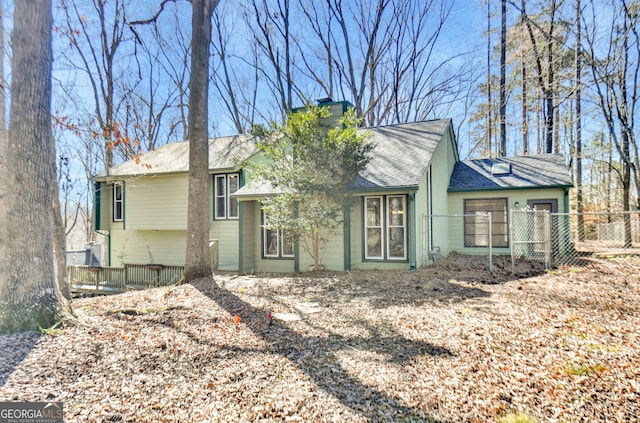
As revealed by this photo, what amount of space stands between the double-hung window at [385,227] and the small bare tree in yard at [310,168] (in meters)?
1.00

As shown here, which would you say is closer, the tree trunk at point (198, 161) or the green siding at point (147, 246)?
the tree trunk at point (198, 161)

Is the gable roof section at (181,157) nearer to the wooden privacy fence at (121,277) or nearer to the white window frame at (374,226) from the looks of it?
the wooden privacy fence at (121,277)

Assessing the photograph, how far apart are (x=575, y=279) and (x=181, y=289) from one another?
8411mm

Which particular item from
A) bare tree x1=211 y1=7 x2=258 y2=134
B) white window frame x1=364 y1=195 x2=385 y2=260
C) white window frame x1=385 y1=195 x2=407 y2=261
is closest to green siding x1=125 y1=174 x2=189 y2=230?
white window frame x1=364 y1=195 x2=385 y2=260

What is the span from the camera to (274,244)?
37.8 ft

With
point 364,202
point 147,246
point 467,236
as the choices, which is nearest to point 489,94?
point 467,236

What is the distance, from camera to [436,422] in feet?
8.95

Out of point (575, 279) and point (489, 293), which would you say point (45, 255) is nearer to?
point (489, 293)

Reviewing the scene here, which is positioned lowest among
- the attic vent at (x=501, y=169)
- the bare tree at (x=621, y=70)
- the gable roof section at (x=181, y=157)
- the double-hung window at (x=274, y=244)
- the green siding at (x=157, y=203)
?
the double-hung window at (x=274, y=244)

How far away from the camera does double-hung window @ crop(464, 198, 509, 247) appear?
41.4ft

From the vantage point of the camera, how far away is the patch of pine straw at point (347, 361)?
9.55 feet

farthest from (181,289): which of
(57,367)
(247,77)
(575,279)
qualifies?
(247,77)

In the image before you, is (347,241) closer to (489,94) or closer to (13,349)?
(13,349)

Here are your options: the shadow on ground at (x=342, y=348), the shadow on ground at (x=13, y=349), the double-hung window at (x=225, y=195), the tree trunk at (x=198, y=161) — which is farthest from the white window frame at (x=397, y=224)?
the shadow on ground at (x=13, y=349)
